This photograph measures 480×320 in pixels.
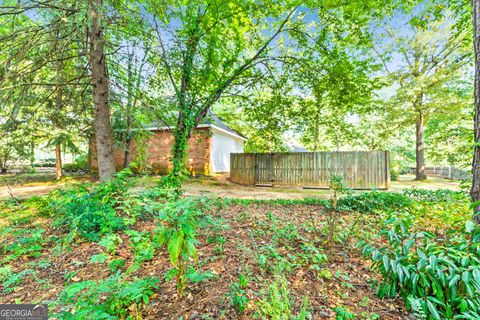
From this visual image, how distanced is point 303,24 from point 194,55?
11.9 ft

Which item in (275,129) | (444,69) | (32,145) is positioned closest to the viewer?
(32,145)

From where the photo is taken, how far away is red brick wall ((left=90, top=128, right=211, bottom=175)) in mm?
11344

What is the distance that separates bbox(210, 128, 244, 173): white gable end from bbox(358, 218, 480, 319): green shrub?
405 inches

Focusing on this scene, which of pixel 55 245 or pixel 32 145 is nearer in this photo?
pixel 55 245

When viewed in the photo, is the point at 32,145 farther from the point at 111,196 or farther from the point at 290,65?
the point at 290,65

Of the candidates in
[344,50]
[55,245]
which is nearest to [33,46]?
[55,245]

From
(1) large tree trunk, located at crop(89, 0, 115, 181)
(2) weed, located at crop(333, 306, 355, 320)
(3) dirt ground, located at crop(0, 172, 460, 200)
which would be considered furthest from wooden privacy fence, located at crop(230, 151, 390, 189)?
(2) weed, located at crop(333, 306, 355, 320)

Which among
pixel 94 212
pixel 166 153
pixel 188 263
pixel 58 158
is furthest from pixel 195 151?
pixel 188 263

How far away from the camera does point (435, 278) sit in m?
1.45

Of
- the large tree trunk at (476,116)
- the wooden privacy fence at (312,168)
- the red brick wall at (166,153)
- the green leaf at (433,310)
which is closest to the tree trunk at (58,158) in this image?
the red brick wall at (166,153)

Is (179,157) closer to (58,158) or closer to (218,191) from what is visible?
(218,191)

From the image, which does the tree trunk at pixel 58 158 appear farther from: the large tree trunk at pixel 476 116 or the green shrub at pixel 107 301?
the large tree trunk at pixel 476 116

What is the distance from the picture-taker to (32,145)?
7.53 m

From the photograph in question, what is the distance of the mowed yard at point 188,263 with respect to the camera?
5.13ft
